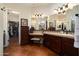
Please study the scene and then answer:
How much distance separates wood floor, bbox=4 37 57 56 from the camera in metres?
2.62

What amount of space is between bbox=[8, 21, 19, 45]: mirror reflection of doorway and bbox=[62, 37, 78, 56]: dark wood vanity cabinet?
956 mm

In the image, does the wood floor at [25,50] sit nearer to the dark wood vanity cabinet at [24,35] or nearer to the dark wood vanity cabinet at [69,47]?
the dark wood vanity cabinet at [24,35]

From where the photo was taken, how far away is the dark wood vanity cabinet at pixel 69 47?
2523 millimetres

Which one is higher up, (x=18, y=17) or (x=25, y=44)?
(x=18, y=17)

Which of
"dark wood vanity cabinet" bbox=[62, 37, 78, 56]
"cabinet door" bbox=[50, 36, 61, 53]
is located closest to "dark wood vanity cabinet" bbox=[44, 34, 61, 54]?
"cabinet door" bbox=[50, 36, 61, 53]

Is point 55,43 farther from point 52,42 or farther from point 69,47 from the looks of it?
point 69,47

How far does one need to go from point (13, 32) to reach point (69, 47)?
109 centimetres

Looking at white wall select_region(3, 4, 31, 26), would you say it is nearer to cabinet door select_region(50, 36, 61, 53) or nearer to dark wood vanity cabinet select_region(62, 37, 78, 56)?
cabinet door select_region(50, 36, 61, 53)

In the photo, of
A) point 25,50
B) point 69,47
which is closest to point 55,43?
point 69,47

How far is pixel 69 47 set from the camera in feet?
9.21

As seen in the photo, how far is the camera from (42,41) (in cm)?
284

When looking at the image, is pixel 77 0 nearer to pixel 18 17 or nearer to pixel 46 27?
pixel 46 27

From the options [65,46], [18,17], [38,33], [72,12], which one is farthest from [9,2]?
[65,46]

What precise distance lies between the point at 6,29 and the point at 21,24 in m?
0.34
